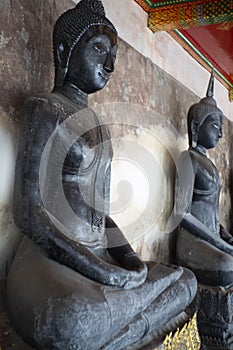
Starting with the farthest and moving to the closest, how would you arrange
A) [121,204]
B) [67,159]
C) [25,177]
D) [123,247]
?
[121,204] → [123,247] → [67,159] → [25,177]

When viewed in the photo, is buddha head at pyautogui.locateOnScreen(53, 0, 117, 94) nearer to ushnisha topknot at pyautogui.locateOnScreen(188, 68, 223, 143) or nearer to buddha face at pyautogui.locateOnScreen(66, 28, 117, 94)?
buddha face at pyautogui.locateOnScreen(66, 28, 117, 94)

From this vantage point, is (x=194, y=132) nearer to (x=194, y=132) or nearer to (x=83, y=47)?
(x=194, y=132)

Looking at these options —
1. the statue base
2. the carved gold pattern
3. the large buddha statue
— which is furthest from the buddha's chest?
the carved gold pattern

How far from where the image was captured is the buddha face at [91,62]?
2.30m

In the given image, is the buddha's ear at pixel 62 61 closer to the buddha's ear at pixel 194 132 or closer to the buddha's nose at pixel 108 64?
the buddha's nose at pixel 108 64

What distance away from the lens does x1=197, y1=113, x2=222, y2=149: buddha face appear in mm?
3766

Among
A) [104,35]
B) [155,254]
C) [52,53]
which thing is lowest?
[155,254]

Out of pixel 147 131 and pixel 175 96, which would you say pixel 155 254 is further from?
pixel 175 96

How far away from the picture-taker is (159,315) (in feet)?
6.71

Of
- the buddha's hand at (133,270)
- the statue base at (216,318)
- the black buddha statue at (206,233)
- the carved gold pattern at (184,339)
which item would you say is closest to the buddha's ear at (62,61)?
the buddha's hand at (133,270)

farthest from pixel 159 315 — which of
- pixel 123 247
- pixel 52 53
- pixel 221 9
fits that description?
pixel 221 9

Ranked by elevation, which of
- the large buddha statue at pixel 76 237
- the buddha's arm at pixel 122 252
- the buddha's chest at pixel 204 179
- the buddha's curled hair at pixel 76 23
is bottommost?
the buddha's chest at pixel 204 179

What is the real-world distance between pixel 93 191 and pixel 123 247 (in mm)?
315

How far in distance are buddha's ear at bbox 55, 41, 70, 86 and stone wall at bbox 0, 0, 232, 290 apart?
135 mm
